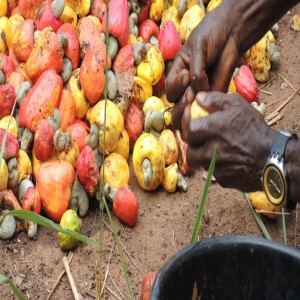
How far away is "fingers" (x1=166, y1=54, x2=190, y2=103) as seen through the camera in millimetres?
1840

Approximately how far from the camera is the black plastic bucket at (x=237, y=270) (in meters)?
1.48

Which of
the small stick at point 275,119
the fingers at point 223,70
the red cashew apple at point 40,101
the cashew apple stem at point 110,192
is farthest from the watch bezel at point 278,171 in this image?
the small stick at point 275,119

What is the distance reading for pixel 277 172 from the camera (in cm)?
146

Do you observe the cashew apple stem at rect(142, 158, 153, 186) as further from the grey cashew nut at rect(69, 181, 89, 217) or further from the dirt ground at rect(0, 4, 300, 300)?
the grey cashew nut at rect(69, 181, 89, 217)

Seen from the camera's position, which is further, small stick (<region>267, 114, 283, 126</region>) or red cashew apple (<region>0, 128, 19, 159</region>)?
small stick (<region>267, 114, 283, 126</region>)

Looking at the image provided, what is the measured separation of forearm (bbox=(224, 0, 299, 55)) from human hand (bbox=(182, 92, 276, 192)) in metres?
0.45

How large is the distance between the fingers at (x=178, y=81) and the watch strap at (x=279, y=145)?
0.41 meters

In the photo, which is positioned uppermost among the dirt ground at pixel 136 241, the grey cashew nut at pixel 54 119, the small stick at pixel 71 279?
the grey cashew nut at pixel 54 119

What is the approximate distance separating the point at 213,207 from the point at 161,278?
3.94 ft

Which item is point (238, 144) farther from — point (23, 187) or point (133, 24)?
point (133, 24)

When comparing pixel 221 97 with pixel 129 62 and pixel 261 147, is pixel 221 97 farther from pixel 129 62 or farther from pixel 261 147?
pixel 129 62

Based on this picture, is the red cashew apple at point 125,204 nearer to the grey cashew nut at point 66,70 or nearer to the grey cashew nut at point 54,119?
the grey cashew nut at point 54,119

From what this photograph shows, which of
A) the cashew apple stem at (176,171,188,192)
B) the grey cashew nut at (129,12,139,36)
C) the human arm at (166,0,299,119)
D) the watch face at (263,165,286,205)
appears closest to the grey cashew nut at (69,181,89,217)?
the cashew apple stem at (176,171,188,192)

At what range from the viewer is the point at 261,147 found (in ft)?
4.92
